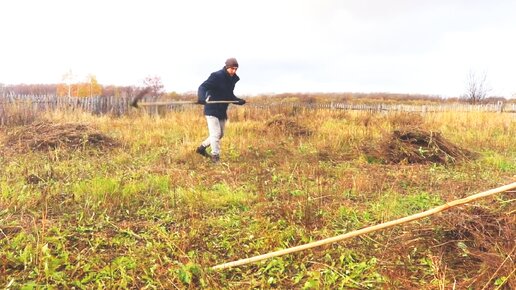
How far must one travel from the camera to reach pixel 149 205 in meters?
3.83

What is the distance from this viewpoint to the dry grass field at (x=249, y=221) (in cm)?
252

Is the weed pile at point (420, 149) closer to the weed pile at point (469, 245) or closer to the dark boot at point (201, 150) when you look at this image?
the dark boot at point (201, 150)

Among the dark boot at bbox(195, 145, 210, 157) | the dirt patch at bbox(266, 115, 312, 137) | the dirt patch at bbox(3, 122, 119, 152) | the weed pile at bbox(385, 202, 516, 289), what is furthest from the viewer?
the dirt patch at bbox(266, 115, 312, 137)

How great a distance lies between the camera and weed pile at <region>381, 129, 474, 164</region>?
645 cm

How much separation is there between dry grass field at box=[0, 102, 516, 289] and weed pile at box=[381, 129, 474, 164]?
0.08 ft

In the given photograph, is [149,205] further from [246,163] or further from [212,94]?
[212,94]

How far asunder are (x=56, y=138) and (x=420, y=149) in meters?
6.33

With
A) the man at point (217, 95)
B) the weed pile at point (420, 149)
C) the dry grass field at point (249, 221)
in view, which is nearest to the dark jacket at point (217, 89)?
the man at point (217, 95)

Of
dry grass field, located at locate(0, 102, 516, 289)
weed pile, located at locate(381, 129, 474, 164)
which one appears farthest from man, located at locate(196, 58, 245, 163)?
weed pile, located at locate(381, 129, 474, 164)

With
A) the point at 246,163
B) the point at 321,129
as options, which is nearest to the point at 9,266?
the point at 246,163

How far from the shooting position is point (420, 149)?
626 centimetres

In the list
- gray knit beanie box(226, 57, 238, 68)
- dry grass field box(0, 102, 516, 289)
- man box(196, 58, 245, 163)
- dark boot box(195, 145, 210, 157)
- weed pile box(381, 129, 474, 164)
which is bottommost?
dry grass field box(0, 102, 516, 289)

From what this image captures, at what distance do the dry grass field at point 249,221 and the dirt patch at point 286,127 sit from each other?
9.38ft

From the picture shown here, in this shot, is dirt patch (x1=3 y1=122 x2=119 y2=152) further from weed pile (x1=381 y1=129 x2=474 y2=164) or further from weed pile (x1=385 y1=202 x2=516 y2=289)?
weed pile (x1=385 y1=202 x2=516 y2=289)
